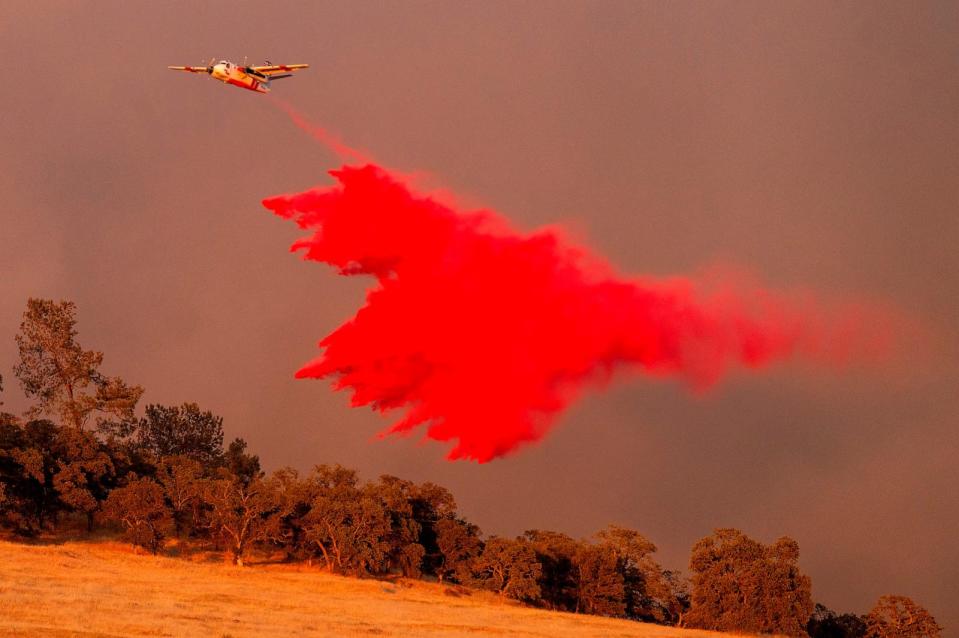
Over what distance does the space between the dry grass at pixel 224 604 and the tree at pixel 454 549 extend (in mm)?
4689

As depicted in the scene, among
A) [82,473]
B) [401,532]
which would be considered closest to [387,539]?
[401,532]

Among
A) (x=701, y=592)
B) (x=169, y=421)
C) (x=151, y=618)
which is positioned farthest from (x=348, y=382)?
(x=169, y=421)

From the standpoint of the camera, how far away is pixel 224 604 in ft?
208

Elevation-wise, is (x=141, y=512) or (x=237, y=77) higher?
(x=237, y=77)

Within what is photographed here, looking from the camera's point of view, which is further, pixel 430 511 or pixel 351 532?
pixel 430 511

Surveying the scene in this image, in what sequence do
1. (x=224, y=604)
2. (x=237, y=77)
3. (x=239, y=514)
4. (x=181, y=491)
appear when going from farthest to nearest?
1. (x=181, y=491)
2. (x=239, y=514)
3. (x=237, y=77)
4. (x=224, y=604)

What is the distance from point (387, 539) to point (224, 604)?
2902cm

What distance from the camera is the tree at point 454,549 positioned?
3733 inches

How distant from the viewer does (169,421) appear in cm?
11788

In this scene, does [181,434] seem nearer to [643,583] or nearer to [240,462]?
[240,462]

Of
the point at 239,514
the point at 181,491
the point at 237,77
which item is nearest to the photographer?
the point at 237,77

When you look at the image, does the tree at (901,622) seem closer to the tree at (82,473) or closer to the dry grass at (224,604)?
the dry grass at (224,604)

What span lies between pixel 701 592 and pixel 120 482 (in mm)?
46795

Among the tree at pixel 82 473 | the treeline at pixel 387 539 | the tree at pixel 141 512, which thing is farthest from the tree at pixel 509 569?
the tree at pixel 82 473
